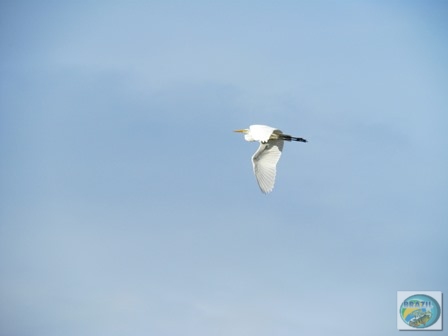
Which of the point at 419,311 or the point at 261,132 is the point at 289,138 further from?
the point at 419,311

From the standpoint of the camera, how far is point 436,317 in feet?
48.0

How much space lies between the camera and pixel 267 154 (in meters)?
13.0

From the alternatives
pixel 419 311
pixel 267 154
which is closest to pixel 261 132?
pixel 267 154

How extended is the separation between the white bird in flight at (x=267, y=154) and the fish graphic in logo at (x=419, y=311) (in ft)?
11.3

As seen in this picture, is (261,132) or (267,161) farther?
(267,161)

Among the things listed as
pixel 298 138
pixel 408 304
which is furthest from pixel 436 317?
pixel 298 138

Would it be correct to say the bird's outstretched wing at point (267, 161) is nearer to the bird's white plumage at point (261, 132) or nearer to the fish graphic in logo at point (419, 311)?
the bird's white plumage at point (261, 132)

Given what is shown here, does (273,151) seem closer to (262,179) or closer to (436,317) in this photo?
(262,179)

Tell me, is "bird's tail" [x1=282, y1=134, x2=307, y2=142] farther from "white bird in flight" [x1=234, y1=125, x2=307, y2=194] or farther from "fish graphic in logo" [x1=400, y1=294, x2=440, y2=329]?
"fish graphic in logo" [x1=400, y1=294, x2=440, y2=329]

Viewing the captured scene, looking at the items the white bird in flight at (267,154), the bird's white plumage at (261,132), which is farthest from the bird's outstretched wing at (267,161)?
the bird's white plumage at (261,132)

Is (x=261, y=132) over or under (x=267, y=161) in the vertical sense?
over

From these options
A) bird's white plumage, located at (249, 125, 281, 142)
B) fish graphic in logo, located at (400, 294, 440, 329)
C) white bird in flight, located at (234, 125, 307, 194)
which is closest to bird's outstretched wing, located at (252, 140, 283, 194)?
white bird in flight, located at (234, 125, 307, 194)

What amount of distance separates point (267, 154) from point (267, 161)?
111mm

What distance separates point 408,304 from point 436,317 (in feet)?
1.52
